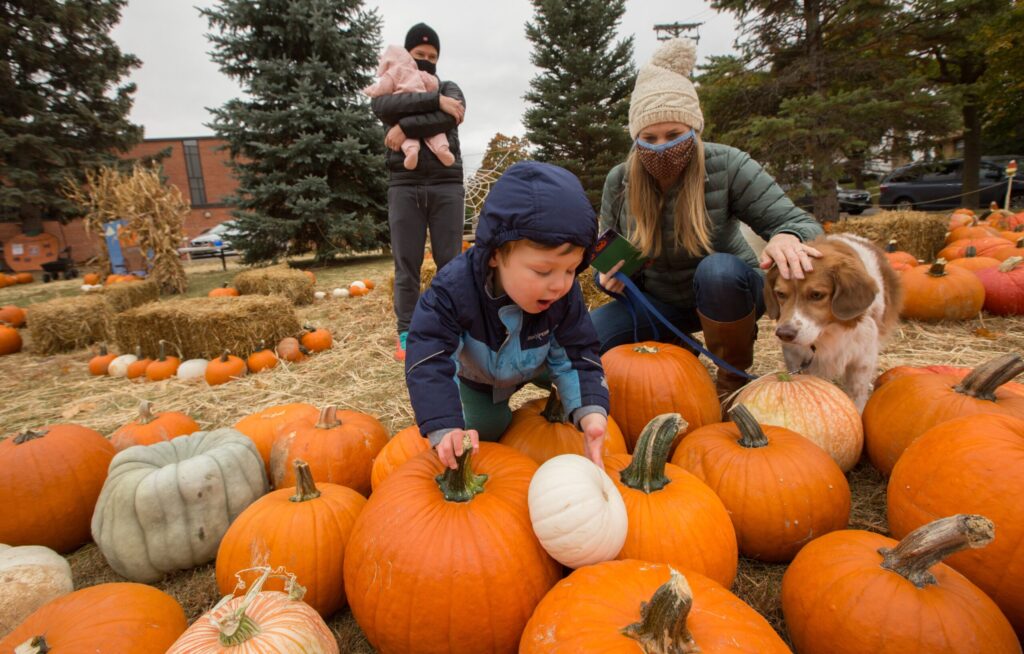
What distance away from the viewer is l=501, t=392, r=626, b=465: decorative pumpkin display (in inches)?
75.7

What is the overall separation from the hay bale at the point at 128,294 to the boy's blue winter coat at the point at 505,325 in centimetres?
709

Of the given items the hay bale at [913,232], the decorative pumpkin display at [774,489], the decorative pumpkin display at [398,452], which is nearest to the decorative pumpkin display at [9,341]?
the decorative pumpkin display at [398,452]

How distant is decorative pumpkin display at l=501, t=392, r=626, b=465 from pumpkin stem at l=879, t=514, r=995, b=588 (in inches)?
36.3

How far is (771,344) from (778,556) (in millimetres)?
3016

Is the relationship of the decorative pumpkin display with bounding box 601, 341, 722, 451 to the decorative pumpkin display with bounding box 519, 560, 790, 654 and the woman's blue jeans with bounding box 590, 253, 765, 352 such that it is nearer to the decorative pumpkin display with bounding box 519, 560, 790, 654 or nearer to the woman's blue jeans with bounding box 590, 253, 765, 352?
the woman's blue jeans with bounding box 590, 253, 765, 352

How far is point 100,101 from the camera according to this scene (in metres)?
17.2

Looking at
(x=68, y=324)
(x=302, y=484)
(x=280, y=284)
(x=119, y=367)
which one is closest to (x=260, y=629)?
(x=302, y=484)

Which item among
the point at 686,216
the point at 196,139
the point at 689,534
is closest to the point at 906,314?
the point at 686,216

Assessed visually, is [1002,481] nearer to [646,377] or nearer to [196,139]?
[646,377]

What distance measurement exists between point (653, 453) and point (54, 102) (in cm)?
2282

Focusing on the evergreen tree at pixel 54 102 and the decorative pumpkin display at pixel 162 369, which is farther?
the evergreen tree at pixel 54 102

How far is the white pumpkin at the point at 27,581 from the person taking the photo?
58.6 inches

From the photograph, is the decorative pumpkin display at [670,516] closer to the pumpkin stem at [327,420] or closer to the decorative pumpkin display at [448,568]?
the decorative pumpkin display at [448,568]

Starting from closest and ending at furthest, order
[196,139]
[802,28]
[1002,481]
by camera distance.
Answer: [1002,481], [802,28], [196,139]
